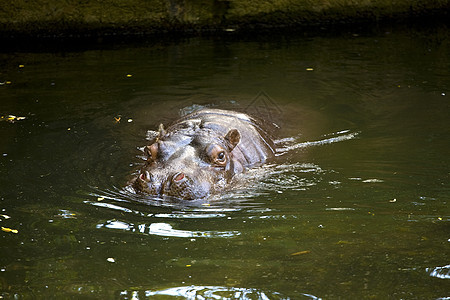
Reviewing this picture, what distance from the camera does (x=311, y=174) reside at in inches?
239

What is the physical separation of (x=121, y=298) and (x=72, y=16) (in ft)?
29.8

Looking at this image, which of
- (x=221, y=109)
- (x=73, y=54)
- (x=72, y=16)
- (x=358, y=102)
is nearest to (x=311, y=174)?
(x=221, y=109)

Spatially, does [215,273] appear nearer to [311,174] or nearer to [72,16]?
[311,174]

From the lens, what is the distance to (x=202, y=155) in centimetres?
600

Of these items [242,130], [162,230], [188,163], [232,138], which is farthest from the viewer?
[242,130]

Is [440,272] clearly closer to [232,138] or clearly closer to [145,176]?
[145,176]

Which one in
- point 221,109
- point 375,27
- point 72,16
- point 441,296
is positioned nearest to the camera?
point 441,296

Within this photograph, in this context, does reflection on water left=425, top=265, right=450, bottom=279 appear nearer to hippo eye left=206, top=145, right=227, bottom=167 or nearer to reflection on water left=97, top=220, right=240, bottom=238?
reflection on water left=97, top=220, right=240, bottom=238

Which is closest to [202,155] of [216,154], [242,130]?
[216,154]

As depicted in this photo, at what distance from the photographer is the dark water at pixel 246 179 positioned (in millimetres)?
3977

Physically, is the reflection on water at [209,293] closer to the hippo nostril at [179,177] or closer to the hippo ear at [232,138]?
the hippo nostril at [179,177]

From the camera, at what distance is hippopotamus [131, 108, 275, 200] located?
5.45 metres

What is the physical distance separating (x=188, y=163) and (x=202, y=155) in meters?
0.26

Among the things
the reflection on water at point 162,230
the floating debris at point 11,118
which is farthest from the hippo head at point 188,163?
the floating debris at point 11,118
